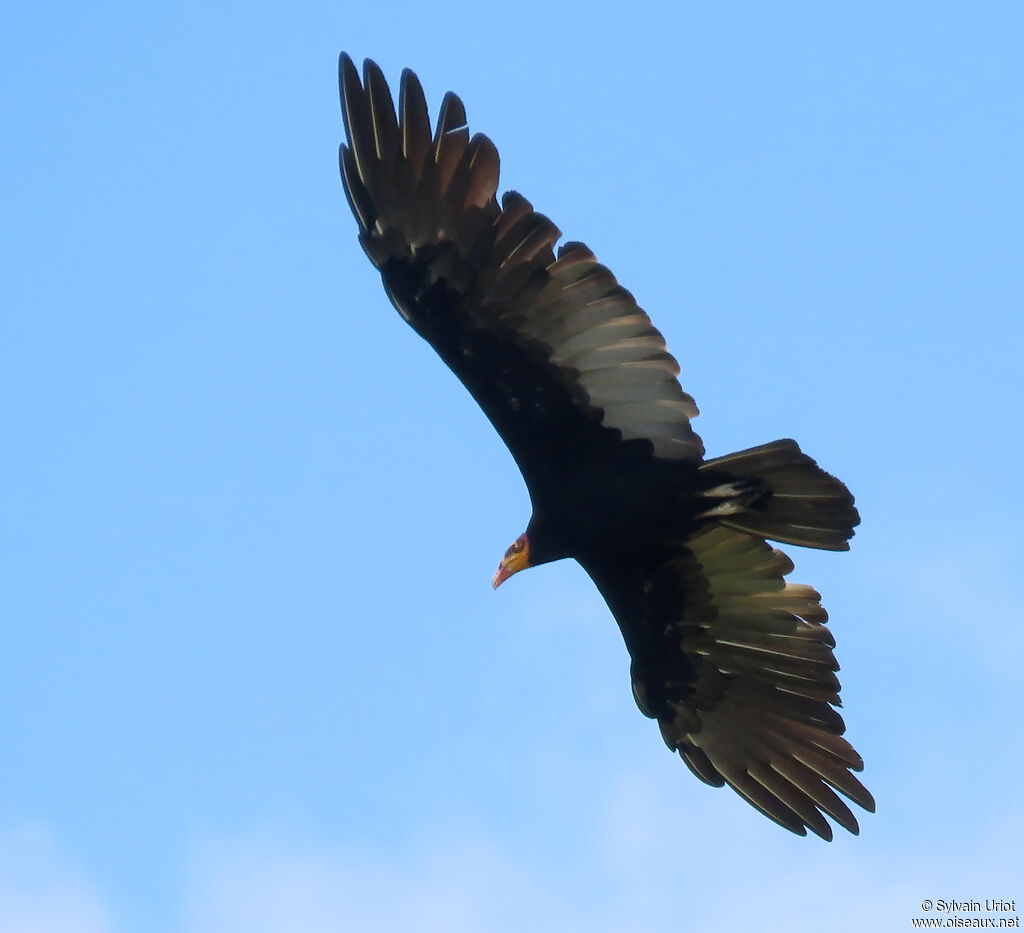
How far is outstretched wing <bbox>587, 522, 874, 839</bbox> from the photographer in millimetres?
8430

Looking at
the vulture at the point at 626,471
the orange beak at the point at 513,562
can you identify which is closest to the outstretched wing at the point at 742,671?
the vulture at the point at 626,471

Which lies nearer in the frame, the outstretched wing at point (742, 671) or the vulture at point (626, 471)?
the vulture at point (626, 471)

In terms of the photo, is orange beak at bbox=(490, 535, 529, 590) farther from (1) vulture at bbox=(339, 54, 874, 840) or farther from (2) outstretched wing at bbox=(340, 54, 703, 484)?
(2) outstretched wing at bbox=(340, 54, 703, 484)

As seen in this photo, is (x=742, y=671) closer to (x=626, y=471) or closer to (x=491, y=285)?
(x=626, y=471)

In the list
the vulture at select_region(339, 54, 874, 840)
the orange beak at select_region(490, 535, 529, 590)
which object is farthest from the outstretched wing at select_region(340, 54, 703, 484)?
the orange beak at select_region(490, 535, 529, 590)

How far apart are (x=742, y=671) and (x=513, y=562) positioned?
1496 mm

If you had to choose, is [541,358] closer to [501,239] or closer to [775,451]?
[501,239]

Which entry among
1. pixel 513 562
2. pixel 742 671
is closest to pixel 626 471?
pixel 513 562

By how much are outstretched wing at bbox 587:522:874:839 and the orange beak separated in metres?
0.45

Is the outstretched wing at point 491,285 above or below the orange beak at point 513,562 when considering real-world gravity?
above

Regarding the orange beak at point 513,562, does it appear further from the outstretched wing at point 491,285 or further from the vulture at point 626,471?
the outstretched wing at point 491,285

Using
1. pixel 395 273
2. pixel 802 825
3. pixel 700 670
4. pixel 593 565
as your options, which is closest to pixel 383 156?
pixel 395 273

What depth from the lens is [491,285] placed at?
24.2ft

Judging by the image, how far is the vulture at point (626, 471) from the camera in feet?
24.0
